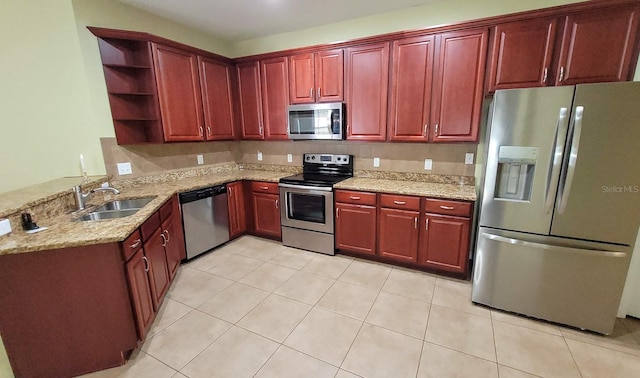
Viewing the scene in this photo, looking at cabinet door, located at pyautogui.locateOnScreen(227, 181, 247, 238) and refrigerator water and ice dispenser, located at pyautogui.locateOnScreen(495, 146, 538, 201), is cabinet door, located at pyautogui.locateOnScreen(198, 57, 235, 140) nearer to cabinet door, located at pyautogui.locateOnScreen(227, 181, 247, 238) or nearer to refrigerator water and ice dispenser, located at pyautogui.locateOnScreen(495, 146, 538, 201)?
cabinet door, located at pyautogui.locateOnScreen(227, 181, 247, 238)

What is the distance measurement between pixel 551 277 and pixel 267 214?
2955 millimetres

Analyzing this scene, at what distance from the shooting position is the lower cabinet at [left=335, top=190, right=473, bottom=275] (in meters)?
2.55

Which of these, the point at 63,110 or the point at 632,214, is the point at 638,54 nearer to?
the point at 632,214

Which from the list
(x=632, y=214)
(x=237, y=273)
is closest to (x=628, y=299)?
(x=632, y=214)

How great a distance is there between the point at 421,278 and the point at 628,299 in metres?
1.53

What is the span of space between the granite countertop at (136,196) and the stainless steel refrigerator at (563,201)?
1.52ft

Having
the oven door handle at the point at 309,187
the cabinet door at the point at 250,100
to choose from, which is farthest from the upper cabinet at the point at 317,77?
the oven door handle at the point at 309,187

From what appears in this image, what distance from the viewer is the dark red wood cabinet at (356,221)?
2.91 metres

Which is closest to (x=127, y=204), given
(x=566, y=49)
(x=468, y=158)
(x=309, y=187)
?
(x=309, y=187)

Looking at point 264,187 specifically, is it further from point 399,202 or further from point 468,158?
point 468,158

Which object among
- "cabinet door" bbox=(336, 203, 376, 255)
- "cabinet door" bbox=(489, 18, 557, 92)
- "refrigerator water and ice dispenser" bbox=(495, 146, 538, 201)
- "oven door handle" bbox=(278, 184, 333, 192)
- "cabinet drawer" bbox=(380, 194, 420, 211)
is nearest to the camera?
"refrigerator water and ice dispenser" bbox=(495, 146, 538, 201)

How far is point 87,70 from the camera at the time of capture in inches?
98.1

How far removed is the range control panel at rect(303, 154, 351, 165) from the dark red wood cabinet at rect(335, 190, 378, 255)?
1.96 feet

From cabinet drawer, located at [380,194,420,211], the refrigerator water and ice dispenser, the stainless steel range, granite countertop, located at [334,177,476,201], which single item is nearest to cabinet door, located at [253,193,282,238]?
the stainless steel range
